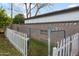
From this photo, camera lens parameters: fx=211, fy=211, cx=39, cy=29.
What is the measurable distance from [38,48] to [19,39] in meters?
0.20

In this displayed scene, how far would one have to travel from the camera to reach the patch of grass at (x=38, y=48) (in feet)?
6.56

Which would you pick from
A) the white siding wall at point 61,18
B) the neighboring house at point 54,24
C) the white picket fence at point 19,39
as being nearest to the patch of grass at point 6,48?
the white picket fence at point 19,39

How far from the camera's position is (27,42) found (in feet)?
6.66

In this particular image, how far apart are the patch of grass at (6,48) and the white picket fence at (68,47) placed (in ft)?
1.22

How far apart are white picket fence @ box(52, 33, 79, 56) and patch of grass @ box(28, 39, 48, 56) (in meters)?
0.09

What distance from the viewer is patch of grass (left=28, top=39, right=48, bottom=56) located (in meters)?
2.00

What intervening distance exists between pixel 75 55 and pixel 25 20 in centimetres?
58

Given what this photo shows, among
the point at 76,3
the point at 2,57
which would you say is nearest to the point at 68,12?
the point at 76,3

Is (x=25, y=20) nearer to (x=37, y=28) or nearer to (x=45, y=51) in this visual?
(x=37, y=28)

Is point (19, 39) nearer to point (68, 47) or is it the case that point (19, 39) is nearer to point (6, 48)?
point (6, 48)

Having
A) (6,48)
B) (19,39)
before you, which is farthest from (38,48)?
(6,48)

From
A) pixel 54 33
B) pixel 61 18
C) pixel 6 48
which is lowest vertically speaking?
pixel 6 48

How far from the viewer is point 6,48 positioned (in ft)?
6.63

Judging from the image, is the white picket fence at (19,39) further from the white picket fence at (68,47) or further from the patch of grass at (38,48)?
the white picket fence at (68,47)
